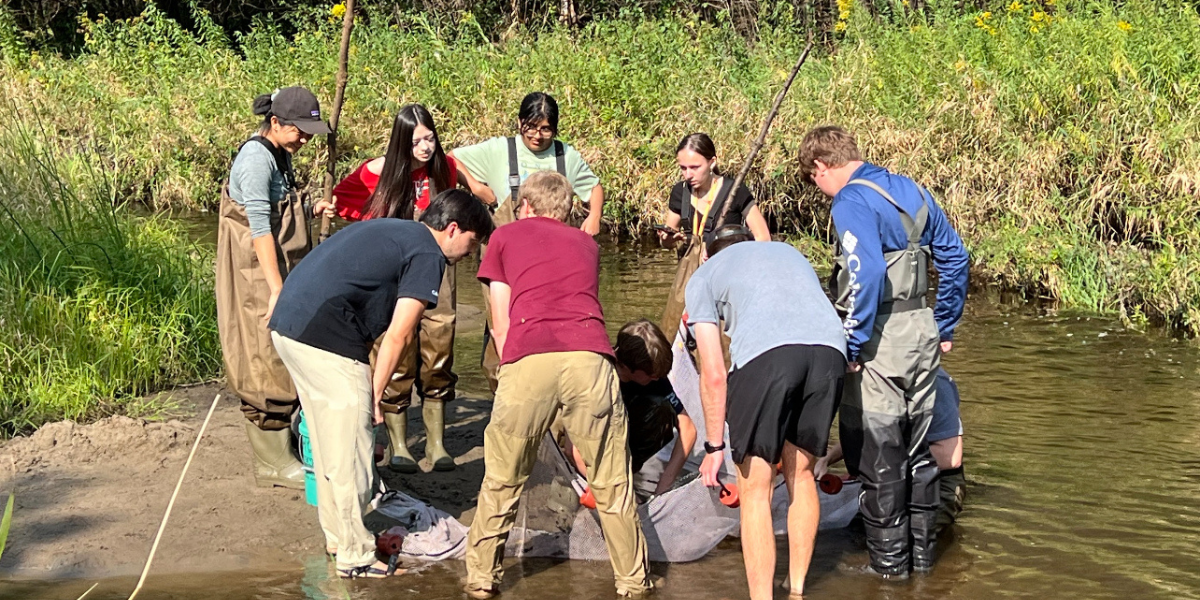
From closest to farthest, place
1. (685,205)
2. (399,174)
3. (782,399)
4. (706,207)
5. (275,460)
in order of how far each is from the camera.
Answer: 1. (782,399)
2. (399,174)
3. (275,460)
4. (706,207)
5. (685,205)

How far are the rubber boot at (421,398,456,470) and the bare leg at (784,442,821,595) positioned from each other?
2051 mm

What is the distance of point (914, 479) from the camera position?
5.31m

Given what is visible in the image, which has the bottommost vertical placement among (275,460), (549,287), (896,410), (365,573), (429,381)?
(365,573)

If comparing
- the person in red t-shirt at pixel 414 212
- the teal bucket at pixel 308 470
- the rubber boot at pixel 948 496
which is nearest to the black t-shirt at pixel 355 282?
the teal bucket at pixel 308 470

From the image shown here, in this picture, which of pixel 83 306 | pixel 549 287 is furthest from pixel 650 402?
pixel 83 306

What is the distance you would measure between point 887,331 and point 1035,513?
157 cm

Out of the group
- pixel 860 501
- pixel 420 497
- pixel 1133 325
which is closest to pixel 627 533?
pixel 860 501

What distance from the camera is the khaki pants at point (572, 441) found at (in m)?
4.72

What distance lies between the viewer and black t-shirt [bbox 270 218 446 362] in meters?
4.82

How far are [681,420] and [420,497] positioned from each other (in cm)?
149

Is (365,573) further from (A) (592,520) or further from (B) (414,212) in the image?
(B) (414,212)

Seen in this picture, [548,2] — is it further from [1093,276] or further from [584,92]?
[1093,276]

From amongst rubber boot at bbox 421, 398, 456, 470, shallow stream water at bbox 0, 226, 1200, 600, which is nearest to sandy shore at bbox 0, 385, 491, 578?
rubber boot at bbox 421, 398, 456, 470

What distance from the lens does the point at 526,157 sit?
6598mm
